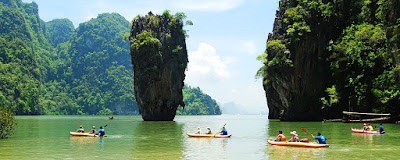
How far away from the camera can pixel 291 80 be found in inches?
2662

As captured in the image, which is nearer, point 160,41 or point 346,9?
point 346,9

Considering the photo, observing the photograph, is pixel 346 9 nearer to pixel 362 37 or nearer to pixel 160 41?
pixel 362 37

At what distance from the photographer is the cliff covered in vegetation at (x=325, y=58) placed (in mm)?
59047

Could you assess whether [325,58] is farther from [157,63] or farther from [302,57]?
[157,63]

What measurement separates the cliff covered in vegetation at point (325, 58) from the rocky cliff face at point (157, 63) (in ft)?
56.4

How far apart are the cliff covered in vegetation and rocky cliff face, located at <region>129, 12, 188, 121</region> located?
17197mm

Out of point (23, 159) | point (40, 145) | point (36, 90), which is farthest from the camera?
point (36, 90)

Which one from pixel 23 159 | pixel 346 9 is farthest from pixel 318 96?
pixel 23 159

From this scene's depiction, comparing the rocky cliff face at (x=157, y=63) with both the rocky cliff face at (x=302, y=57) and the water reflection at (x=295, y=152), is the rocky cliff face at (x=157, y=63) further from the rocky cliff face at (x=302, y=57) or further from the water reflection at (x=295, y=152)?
the water reflection at (x=295, y=152)

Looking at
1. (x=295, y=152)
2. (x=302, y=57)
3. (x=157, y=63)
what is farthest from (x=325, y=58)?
(x=295, y=152)

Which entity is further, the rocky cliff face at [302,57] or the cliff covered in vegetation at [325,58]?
the rocky cliff face at [302,57]

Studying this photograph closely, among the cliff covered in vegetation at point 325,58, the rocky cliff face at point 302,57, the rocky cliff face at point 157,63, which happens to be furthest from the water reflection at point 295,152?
the rocky cliff face at point 157,63

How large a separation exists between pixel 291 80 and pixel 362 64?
12.1m

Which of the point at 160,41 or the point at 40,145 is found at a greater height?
the point at 160,41
